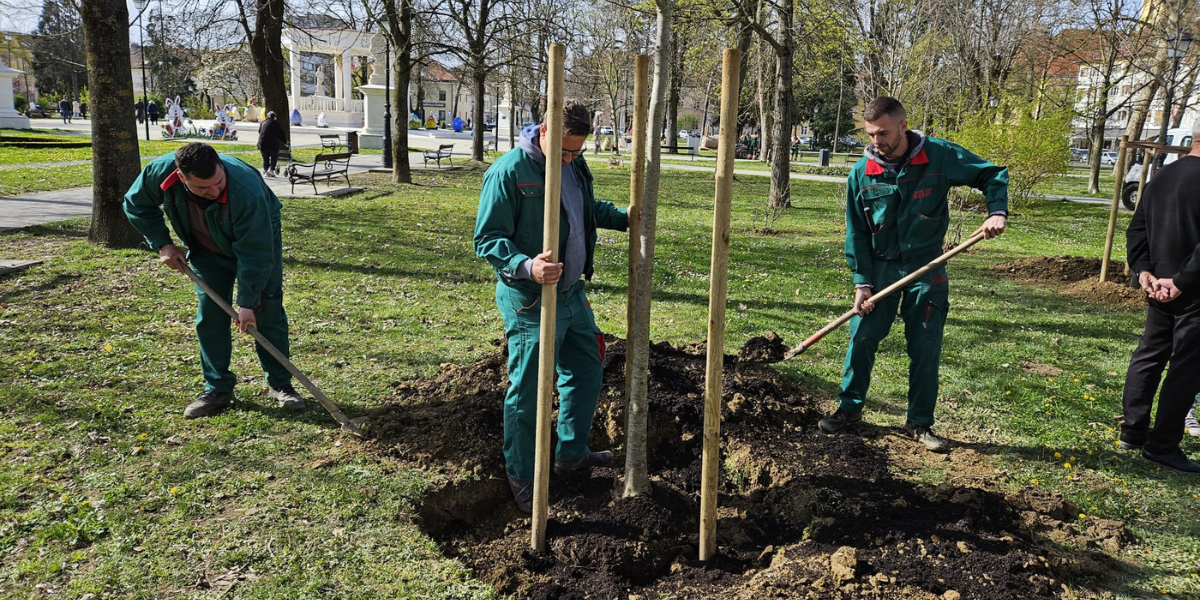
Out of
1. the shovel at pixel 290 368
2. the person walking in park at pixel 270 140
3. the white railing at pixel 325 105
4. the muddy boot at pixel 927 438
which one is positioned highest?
the white railing at pixel 325 105

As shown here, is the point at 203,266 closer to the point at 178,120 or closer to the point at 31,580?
the point at 31,580

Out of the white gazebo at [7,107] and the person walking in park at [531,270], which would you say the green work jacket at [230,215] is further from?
the white gazebo at [7,107]

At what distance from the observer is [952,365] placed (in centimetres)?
596

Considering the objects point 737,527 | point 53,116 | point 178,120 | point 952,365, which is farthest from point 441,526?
point 53,116

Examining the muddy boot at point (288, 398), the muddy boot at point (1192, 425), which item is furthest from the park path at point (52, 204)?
the muddy boot at point (1192, 425)

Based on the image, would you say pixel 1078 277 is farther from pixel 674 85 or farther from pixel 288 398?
pixel 674 85

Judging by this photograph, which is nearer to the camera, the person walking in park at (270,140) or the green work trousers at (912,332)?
the green work trousers at (912,332)

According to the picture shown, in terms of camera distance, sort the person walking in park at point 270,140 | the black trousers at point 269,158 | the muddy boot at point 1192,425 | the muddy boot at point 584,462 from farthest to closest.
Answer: the black trousers at point 269,158 → the person walking in park at point 270,140 → the muddy boot at point 1192,425 → the muddy boot at point 584,462

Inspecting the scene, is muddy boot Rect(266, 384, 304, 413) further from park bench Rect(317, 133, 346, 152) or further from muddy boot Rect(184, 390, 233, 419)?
park bench Rect(317, 133, 346, 152)

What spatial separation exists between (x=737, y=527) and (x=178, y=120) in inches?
1469

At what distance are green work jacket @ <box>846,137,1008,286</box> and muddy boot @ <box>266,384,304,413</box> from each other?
335 cm

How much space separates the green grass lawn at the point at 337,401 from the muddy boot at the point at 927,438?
27 centimetres

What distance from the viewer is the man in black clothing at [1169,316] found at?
14.0 ft

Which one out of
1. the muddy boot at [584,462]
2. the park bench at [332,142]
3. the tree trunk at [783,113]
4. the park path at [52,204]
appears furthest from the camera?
the park bench at [332,142]
